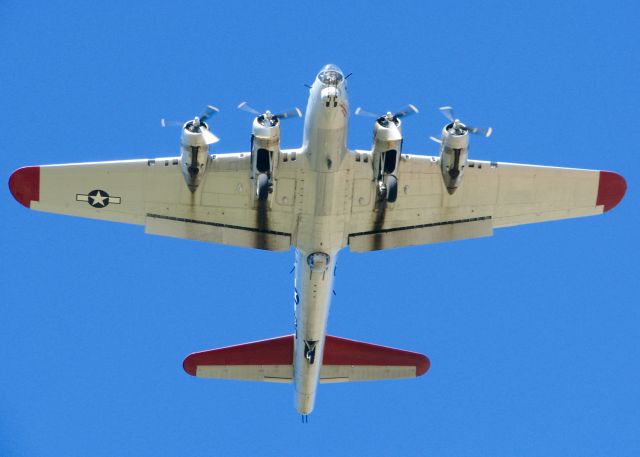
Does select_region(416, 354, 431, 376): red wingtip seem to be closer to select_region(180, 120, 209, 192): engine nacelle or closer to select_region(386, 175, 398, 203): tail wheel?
select_region(386, 175, 398, 203): tail wheel

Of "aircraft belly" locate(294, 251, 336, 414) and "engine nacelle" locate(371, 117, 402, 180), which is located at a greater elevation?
"engine nacelle" locate(371, 117, 402, 180)

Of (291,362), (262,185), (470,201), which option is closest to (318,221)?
(262,185)

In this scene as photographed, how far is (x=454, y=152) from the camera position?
108 feet

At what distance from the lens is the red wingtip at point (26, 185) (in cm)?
3347

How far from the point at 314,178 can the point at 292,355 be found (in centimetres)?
745

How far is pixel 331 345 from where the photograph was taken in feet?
121

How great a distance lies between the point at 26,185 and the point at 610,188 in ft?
58.8

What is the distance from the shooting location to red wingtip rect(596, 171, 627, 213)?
116 ft

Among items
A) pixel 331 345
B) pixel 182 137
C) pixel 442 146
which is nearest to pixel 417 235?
pixel 442 146

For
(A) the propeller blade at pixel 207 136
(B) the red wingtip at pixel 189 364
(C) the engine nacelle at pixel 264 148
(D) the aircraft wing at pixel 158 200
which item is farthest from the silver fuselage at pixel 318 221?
(B) the red wingtip at pixel 189 364

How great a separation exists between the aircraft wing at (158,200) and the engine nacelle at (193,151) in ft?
1.29

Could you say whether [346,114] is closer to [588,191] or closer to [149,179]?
[149,179]

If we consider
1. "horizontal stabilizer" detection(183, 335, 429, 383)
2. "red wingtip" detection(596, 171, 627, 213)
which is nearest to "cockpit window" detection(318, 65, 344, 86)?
"horizontal stabilizer" detection(183, 335, 429, 383)

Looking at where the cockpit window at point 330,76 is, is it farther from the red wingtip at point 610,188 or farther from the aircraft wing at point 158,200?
the red wingtip at point 610,188
